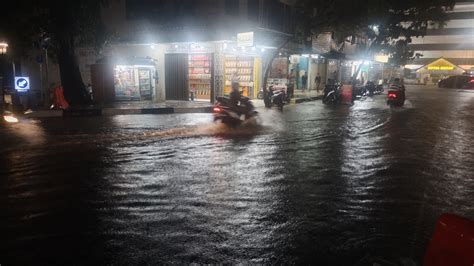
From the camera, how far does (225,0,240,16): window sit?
2427 centimetres

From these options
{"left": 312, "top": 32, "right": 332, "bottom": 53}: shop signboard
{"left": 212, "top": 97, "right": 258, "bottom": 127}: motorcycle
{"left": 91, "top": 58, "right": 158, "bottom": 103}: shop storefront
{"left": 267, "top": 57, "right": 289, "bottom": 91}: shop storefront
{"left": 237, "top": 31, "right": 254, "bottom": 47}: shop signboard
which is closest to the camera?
{"left": 212, "top": 97, "right": 258, "bottom": 127}: motorcycle

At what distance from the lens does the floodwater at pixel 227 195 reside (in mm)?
4949

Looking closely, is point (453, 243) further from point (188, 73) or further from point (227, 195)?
point (188, 73)

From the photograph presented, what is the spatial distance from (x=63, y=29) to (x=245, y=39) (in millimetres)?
9946

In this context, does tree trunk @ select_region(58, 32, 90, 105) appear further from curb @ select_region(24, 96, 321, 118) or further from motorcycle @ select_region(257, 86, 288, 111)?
motorcycle @ select_region(257, 86, 288, 111)

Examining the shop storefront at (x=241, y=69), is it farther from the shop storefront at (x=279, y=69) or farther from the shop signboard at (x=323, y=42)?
the shop signboard at (x=323, y=42)

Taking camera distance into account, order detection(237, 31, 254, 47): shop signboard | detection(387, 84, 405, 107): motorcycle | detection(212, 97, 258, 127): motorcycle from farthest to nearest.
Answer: detection(387, 84, 405, 107): motorcycle → detection(237, 31, 254, 47): shop signboard → detection(212, 97, 258, 127): motorcycle

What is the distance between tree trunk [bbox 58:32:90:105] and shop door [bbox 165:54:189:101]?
5.38 meters

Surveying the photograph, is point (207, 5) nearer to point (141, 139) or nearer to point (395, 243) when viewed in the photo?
point (141, 139)

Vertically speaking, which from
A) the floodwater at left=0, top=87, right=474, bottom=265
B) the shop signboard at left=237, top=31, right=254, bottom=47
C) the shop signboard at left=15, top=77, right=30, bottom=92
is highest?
the shop signboard at left=237, top=31, right=254, bottom=47

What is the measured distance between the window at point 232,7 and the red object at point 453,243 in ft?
74.4

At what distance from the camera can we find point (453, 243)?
2998 mm

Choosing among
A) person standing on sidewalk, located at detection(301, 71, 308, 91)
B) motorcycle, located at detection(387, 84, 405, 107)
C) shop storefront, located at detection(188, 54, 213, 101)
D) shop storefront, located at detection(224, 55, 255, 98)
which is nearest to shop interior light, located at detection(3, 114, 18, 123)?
shop storefront, located at detection(188, 54, 213, 101)

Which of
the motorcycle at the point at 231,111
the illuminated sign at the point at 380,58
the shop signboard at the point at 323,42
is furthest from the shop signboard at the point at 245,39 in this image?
the illuminated sign at the point at 380,58
